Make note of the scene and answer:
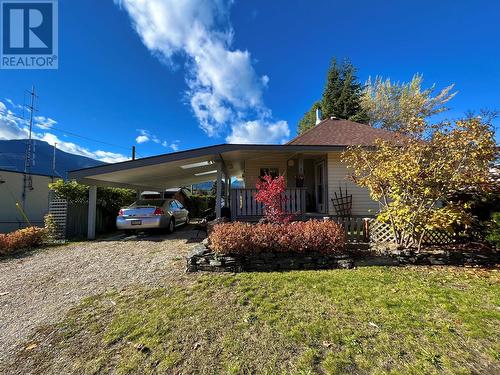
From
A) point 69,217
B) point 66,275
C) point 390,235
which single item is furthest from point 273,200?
point 69,217

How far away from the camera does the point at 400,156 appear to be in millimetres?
5770

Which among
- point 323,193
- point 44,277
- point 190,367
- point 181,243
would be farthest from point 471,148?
point 44,277

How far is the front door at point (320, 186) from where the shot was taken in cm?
989

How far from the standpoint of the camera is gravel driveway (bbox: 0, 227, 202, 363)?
3.32m

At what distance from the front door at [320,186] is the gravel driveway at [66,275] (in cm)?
574

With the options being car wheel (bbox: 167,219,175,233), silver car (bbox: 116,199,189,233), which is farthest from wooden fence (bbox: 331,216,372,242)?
car wheel (bbox: 167,219,175,233)

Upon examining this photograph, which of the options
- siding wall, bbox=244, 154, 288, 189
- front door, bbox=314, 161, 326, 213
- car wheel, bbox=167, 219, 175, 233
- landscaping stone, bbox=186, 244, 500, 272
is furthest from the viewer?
siding wall, bbox=244, 154, 288, 189

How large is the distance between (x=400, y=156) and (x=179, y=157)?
257 inches

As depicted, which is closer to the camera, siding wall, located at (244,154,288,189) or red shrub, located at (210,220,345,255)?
red shrub, located at (210,220,345,255)

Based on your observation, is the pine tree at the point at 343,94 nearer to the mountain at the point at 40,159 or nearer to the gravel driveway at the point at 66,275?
the gravel driveway at the point at 66,275

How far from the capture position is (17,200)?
15.2m

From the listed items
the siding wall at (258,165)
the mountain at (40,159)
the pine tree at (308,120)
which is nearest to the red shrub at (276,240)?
the siding wall at (258,165)

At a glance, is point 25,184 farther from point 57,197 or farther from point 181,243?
point 181,243

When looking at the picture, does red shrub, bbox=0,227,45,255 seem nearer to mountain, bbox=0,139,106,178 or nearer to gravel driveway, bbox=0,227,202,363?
gravel driveway, bbox=0,227,202,363
